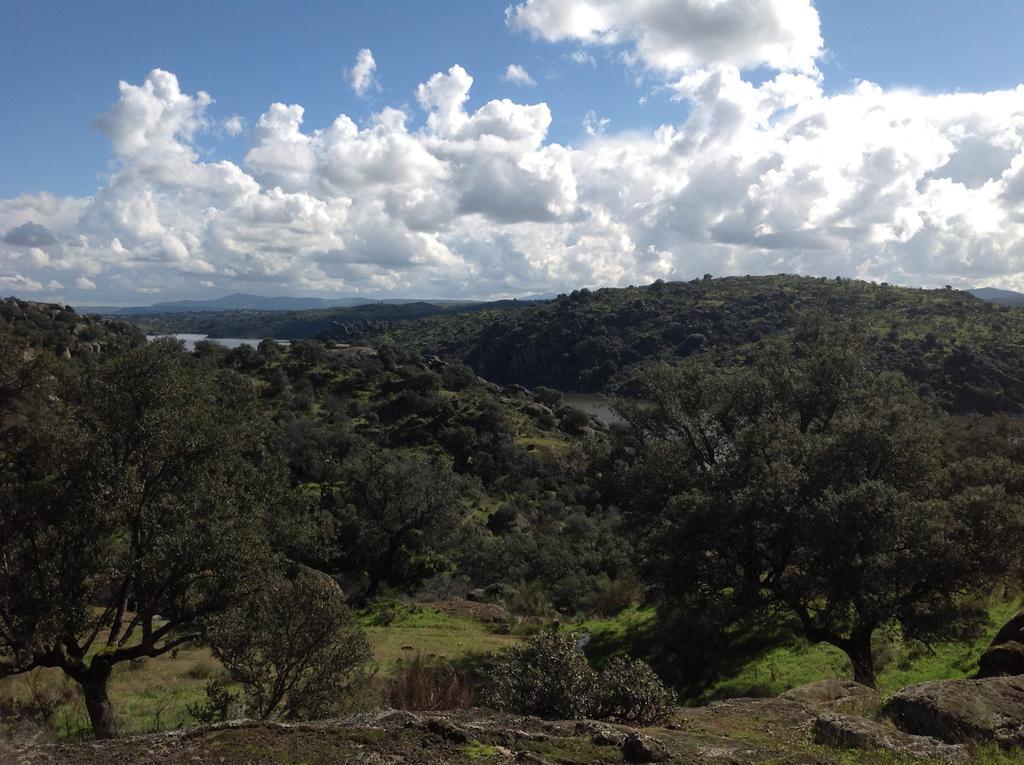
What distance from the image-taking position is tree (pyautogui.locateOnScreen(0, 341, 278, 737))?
483 inches

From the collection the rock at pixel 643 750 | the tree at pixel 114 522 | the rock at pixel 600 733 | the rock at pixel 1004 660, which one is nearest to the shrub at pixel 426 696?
the rock at pixel 600 733

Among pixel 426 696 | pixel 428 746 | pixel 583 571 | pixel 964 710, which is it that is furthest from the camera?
pixel 583 571

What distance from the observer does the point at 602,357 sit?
186m

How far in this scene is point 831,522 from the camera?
1631 centimetres

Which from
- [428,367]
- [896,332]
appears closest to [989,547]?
[428,367]

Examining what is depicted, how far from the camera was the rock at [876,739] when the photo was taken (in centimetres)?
797

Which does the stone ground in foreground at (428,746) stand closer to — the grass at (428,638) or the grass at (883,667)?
the grass at (883,667)

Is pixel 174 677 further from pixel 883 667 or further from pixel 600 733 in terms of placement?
pixel 883 667

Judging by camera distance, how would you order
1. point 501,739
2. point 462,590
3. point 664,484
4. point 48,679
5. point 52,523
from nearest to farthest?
point 501,739 < point 52,523 < point 48,679 < point 664,484 < point 462,590

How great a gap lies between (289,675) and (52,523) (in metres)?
5.62

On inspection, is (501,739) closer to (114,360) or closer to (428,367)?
(114,360)

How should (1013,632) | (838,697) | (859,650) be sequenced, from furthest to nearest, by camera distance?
(859,650)
(1013,632)
(838,697)

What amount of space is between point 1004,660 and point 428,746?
37.8 ft

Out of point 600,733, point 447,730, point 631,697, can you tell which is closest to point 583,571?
point 631,697
